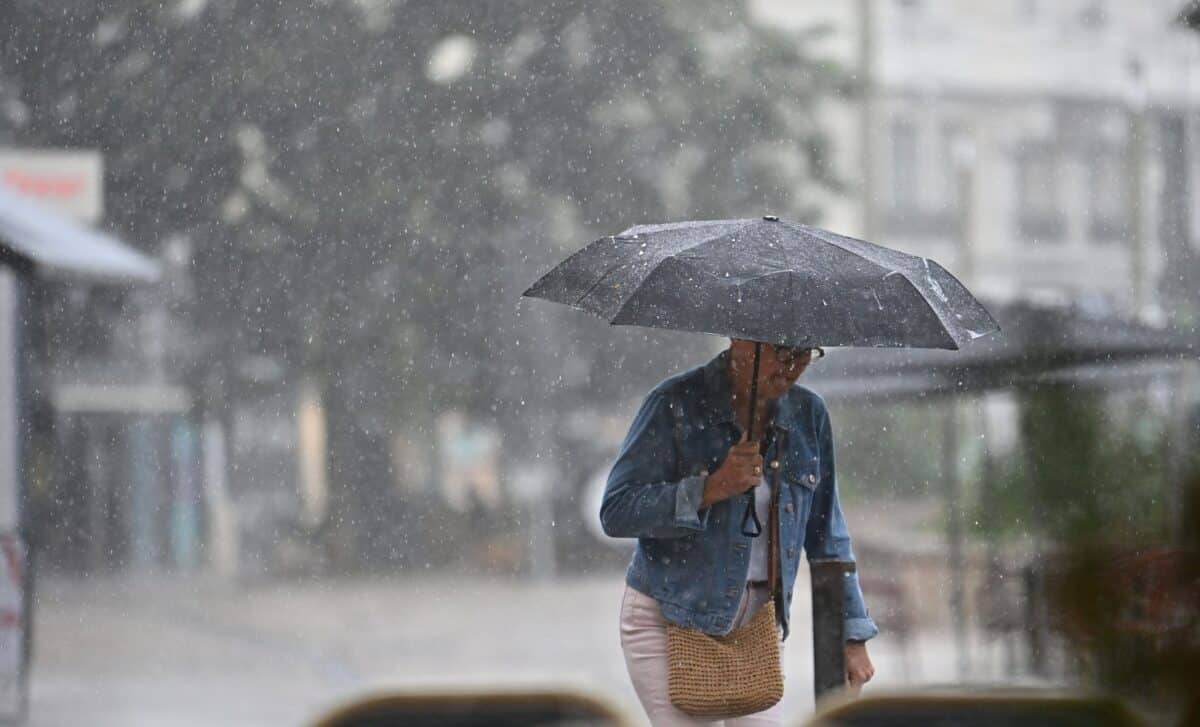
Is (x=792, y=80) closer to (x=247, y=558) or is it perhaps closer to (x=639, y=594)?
(x=247, y=558)

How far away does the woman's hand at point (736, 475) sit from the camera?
10.5 feet

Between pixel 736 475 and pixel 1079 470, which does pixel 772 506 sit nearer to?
pixel 736 475

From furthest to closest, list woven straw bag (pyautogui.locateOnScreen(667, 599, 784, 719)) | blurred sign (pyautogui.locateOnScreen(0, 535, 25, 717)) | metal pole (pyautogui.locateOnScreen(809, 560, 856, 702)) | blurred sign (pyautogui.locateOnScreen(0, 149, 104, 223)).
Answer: blurred sign (pyautogui.locateOnScreen(0, 149, 104, 223))
blurred sign (pyautogui.locateOnScreen(0, 535, 25, 717))
metal pole (pyautogui.locateOnScreen(809, 560, 856, 702))
woven straw bag (pyautogui.locateOnScreen(667, 599, 784, 719))

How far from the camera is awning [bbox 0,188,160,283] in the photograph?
6.57 m

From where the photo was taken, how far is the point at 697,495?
323cm

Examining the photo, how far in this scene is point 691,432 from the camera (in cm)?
334

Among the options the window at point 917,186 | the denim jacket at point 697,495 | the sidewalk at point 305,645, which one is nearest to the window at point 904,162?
the window at point 917,186

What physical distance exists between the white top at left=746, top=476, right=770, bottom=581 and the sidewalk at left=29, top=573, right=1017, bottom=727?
3585 mm

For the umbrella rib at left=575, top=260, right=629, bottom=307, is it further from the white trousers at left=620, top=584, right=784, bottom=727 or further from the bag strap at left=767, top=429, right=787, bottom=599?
the white trousers at left=620, top=584, right=784, bottom=727

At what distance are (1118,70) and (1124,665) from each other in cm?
287

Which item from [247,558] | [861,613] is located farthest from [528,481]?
[861,613]

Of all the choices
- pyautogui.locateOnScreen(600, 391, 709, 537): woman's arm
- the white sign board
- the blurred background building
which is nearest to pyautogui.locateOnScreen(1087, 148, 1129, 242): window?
the blurred background building

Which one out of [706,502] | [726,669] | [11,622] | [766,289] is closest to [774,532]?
[706,502]

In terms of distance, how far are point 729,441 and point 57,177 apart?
179 inches
